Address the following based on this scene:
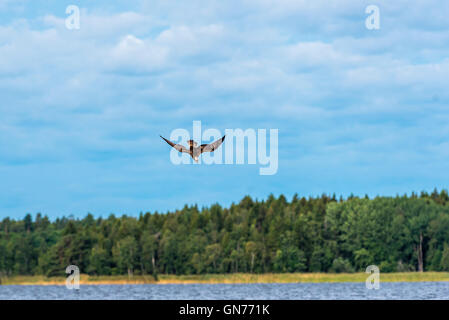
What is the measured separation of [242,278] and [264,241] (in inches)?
569

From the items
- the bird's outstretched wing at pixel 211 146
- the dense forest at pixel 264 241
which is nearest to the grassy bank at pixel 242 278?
the dense forest at pixel 264 241

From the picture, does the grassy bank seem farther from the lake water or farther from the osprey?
the osprey

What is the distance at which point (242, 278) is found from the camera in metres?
153

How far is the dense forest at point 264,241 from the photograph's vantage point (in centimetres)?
15050

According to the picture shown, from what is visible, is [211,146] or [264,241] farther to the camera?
[264,241]

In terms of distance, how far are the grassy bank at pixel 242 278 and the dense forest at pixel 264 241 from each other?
2837mm

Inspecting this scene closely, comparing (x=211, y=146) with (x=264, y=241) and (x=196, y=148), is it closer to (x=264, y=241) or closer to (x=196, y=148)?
(x=196, y=148)

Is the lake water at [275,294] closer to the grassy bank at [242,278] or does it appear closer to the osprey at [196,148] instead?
the grassy bank at [242,278]

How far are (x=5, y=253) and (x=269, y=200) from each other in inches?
2970

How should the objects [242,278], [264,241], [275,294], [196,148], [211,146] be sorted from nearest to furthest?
[196,148], [211,146], [275,294], [242,278], [264,241]

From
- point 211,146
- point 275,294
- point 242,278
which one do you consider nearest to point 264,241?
point 242,278

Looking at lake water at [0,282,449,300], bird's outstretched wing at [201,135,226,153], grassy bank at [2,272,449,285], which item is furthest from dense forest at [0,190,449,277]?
bird's outstretched wing at [201,135,226,153]

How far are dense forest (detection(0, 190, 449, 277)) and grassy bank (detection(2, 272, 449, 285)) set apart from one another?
112 inches

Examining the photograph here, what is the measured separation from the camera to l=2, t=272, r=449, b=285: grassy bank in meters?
134
